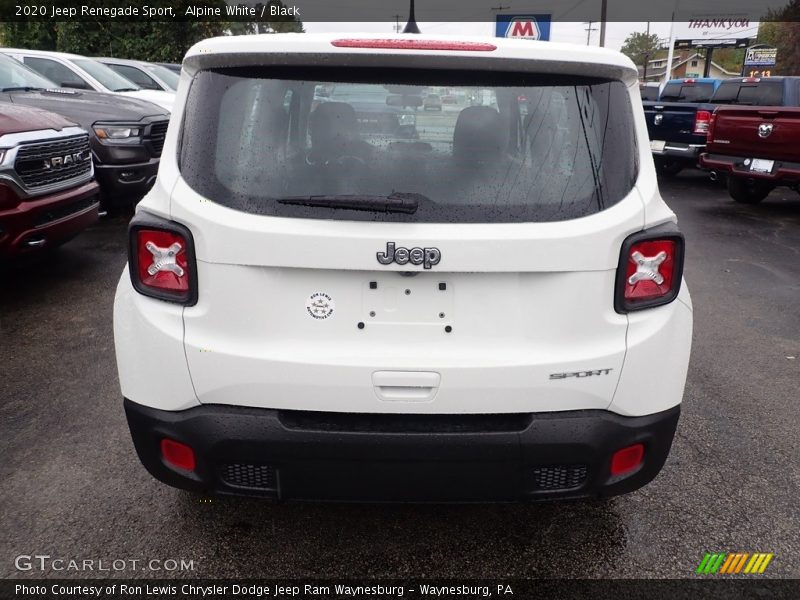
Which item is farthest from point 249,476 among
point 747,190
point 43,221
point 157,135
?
point 747,190

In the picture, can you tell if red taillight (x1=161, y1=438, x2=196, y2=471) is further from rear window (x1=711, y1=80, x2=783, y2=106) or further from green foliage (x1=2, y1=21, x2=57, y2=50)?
green foliage (x1=2, y1=21, x2=57, y2=50)

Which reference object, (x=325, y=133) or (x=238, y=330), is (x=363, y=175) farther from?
(x=238, y=330)

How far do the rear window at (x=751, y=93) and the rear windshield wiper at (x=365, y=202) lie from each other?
10219 millimetres

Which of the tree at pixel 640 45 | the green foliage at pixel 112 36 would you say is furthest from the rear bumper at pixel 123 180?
the tree at pixel 640 45

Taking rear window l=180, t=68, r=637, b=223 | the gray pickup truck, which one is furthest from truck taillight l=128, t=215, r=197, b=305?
the gray pickup truck

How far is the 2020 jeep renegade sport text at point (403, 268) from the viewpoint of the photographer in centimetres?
199

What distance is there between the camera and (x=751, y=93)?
11.0 meters

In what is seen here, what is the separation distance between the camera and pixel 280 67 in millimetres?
2033

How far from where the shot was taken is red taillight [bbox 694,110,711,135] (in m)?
11.3

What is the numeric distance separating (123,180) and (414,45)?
6045 millimetres

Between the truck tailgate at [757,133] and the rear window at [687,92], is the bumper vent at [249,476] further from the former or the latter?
the rear window at [687,92]

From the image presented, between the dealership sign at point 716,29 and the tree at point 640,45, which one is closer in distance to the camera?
the dealership sign at point 716,29

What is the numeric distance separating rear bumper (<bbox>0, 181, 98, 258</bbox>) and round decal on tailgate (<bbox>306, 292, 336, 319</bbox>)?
3.68m

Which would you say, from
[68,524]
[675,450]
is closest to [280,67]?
[68,524]
